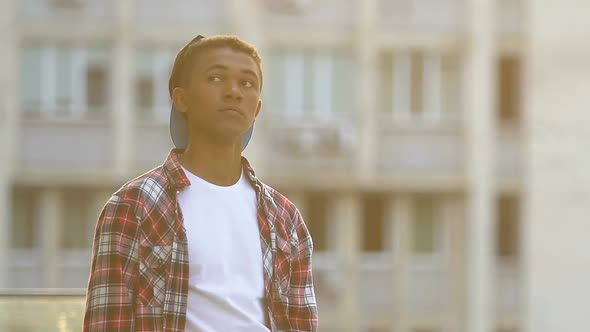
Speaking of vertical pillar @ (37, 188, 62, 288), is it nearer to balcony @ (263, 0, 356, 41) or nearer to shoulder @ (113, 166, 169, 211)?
balcony @ (263, 0, 356, 41)

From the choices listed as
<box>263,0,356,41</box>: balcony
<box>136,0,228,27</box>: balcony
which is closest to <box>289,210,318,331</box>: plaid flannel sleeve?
<box>136,0,228,27</box>: balcony

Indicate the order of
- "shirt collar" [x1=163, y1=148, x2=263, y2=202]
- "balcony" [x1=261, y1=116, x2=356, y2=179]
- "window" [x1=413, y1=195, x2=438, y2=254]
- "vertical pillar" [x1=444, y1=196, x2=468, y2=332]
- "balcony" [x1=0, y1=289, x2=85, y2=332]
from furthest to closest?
"window" [x1=413, y1=195, x2=438, y2=254] → "vertical pillar" [x1=444, y1=196, x2=468, y2=332] → "balcony" [x1=261, y1=116, x2=356, y2=179] → "balcony" [x1=0, y1=289, x2=85, y2=332] → "shirt collar" [x1=163, y1=148, x2=263, y2=202]

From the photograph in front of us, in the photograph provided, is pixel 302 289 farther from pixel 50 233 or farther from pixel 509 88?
pixel 509 88

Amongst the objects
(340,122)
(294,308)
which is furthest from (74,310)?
(340,122)

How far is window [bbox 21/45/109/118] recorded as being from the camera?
23.2m

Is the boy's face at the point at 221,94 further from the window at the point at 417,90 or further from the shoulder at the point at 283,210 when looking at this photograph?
the window at the point at 417,90

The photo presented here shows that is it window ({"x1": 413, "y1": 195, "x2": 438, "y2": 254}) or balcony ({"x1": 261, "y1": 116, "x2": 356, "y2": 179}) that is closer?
balcony ({"x1": 261, "y1": 116, "x2": 356, "y2": 179})

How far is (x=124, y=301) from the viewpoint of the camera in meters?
2.38

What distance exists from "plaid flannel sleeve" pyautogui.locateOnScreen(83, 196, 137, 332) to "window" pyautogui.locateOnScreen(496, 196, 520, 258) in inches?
871

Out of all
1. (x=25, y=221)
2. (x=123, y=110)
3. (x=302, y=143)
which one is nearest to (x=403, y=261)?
(x=302, y=143)

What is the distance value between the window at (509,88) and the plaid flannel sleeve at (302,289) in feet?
70.3

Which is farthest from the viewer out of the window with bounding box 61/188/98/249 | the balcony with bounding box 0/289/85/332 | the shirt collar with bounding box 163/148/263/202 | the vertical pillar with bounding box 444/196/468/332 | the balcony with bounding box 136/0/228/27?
the vertical pillar with bounding box 444/196/468/332

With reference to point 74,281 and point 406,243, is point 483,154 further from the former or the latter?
point 74,281

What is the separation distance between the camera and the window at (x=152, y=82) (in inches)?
917
